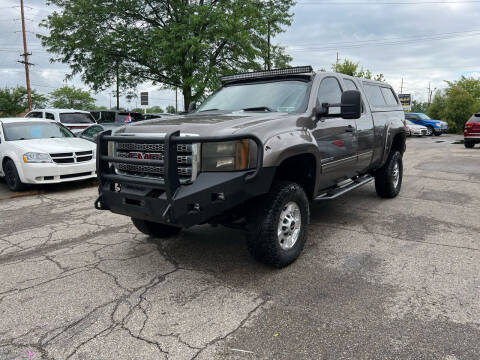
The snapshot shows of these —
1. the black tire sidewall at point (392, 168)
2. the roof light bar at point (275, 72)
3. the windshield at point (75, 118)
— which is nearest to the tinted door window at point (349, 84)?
the roof light bar at point (275, 72)

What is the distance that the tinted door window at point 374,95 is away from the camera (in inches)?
232

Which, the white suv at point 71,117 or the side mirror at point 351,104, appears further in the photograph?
the white suv at point 71,117

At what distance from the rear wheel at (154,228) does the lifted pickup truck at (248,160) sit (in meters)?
0.01

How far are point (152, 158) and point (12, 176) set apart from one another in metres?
5.96

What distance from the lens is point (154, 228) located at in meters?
4.48

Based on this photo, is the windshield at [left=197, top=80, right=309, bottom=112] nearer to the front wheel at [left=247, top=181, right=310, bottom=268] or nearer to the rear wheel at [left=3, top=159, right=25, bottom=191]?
the front wheel at [left=247, top=181, right=310, bottom=268]

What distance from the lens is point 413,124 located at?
28.5 meters

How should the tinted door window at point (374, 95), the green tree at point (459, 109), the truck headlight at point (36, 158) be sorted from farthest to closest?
the green tree at point (459, 109)
the truck headlight at point (36, 158)
the tinted door window at point (374, 95)

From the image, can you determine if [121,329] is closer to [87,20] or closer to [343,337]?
[343,337]

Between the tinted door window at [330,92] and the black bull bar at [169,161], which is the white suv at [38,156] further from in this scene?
the tinted door window at [330,92]

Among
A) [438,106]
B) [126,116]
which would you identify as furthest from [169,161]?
[438,106]

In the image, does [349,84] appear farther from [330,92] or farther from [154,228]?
[154,228]

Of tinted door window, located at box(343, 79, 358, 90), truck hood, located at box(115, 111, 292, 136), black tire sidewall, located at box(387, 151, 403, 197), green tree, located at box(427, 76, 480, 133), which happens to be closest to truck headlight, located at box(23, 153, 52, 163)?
truck hood, located at box(115, 111, 292, 136)

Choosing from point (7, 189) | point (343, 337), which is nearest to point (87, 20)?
point (7, 189)
